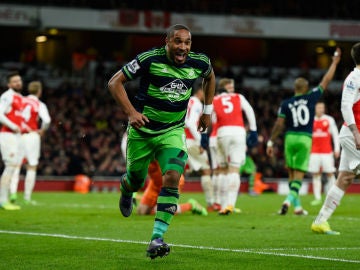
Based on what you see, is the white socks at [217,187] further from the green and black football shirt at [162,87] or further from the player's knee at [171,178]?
the player's knee at [171,178]

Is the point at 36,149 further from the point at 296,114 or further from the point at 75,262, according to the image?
the point at 75,262

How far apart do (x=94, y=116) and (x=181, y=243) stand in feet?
81.2

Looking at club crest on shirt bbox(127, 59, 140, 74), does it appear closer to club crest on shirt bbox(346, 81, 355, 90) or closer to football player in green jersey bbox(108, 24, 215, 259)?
football player in green jersey bbox(108, 24, 215, 259)

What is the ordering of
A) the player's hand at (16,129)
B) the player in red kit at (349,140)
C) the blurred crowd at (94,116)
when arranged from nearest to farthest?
the player in red kit at (349,140), the player's hand at (16,129), the blurred crowd at (94,116)

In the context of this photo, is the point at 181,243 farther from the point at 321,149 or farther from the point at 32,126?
the point at 321,149

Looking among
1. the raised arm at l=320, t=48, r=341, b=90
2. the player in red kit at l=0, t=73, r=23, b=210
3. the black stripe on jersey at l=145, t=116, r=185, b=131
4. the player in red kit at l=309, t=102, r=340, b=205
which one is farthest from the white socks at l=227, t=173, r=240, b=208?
the player in red kit at l=309, t=102, r=340, b=205

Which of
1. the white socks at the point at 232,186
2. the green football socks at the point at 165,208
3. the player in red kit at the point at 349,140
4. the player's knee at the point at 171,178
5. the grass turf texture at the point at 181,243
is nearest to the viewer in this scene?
the grass turf texture at the point at 181,243

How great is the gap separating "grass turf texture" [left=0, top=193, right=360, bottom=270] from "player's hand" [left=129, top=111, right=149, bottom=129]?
1294 mm

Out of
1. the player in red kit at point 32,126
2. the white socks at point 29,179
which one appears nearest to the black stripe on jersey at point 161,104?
the player in red kit at point 32,126

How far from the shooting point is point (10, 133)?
17.0 metres

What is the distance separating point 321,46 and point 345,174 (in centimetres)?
3860

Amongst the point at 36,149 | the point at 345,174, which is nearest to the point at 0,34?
the point at 36,149

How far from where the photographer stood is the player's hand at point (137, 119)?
28.1ft

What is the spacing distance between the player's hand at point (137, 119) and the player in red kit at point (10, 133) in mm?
8431
